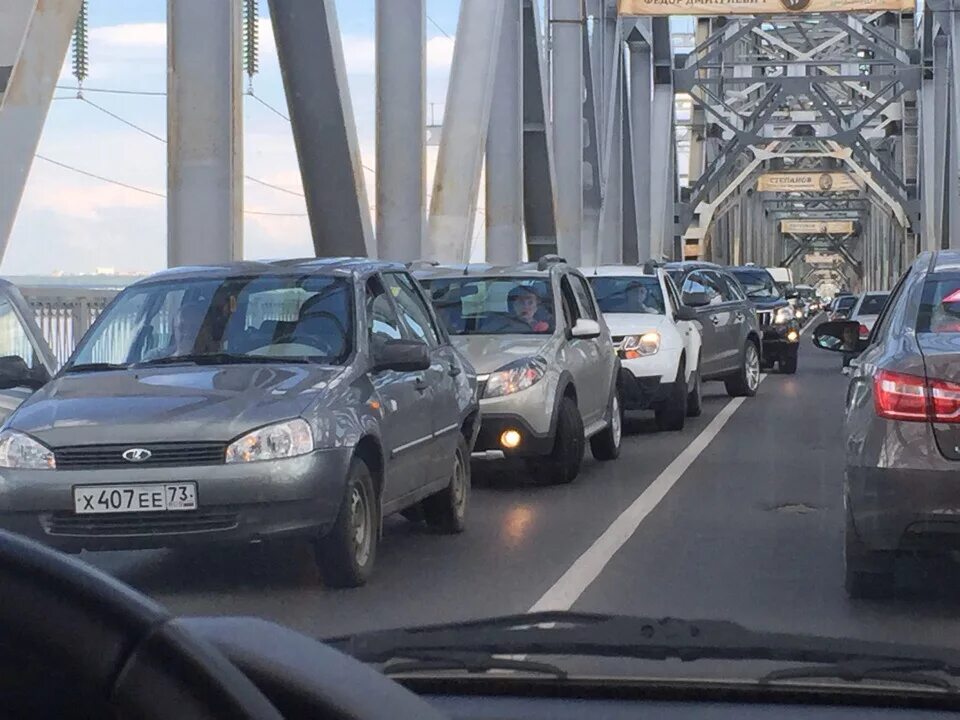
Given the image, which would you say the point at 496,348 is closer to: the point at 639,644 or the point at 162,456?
the point at 162,456

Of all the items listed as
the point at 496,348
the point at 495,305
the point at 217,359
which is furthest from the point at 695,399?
the point at 217,359

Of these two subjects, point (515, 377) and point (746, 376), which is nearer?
point (515, 377)

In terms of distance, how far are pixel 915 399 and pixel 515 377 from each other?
5613 mm

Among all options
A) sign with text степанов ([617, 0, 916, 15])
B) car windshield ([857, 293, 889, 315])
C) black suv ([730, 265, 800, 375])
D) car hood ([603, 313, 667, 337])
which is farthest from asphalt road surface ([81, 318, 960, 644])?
sign with text степанов ([617, 0, 916, 15])

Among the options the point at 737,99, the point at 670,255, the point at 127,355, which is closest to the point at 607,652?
the point at 127,355

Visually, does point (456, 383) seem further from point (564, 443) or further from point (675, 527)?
point (564, 443)

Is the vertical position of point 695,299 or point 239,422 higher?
point 695,299

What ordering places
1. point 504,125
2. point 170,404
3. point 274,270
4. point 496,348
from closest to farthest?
point 170,404
point 274,270
point 496,348
point 504,125

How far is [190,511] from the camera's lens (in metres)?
7.79

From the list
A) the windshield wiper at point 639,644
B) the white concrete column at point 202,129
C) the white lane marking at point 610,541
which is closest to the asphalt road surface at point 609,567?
the white lane marking at point 610,541

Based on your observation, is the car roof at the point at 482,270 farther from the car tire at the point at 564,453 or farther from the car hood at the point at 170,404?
the car hood at the point at 170,404

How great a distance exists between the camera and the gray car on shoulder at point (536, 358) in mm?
12336

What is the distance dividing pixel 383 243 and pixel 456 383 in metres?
11.0

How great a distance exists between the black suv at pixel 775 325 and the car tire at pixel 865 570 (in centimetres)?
2001
